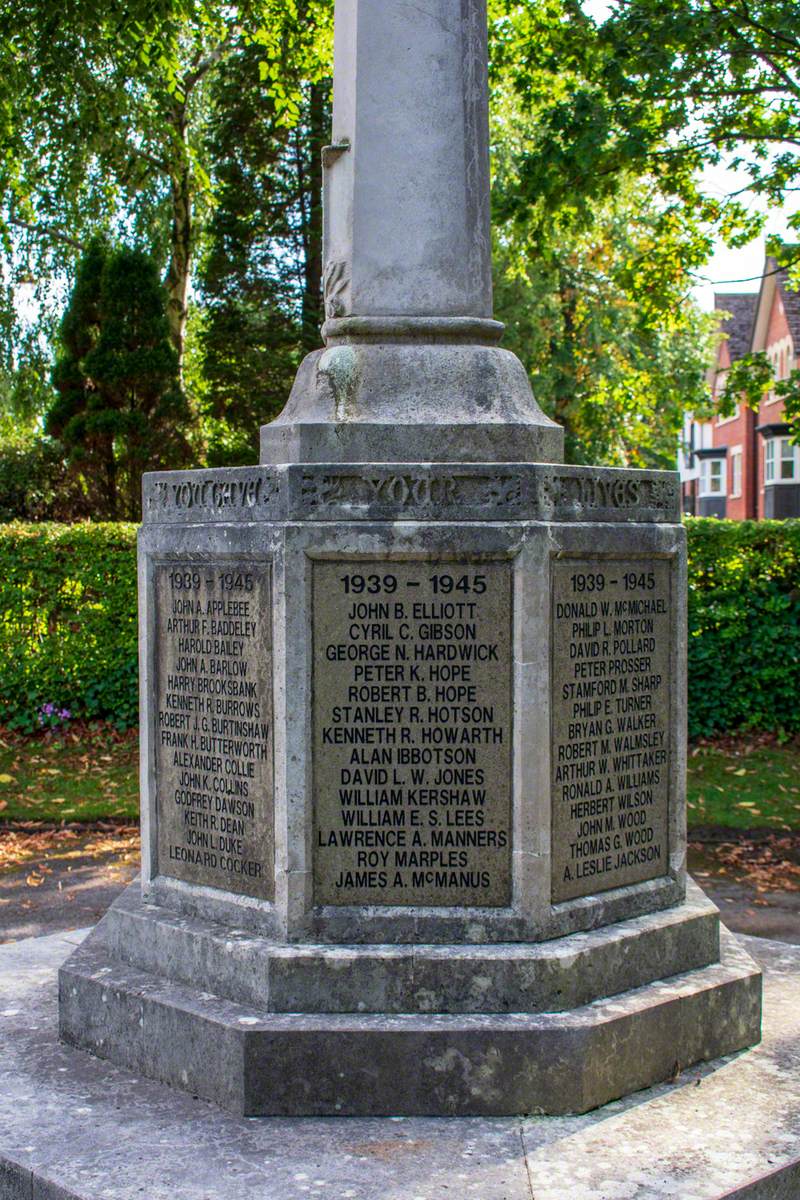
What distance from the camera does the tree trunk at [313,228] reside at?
2395 centimetres

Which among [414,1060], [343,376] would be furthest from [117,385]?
[414,1060]

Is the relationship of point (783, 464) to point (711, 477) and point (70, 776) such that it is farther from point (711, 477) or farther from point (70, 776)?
point (70, 776)

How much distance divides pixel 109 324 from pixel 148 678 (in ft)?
52.3

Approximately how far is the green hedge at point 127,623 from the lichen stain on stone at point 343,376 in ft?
28.9

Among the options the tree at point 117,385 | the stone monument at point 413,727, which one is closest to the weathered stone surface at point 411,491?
the stone monument at point 413,727

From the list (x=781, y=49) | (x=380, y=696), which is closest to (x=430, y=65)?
(x=380, y=696)

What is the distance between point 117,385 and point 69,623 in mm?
7190

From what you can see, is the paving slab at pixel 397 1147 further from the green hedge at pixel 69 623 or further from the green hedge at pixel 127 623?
the green hedge at pixel 69 623

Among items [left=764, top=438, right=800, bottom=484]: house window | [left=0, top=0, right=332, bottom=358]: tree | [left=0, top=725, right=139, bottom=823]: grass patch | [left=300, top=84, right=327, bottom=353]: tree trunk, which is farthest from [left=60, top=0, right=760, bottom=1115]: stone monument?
[left=764, top=438, right=800, bottom=484]: house window

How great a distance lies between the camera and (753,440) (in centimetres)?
4519

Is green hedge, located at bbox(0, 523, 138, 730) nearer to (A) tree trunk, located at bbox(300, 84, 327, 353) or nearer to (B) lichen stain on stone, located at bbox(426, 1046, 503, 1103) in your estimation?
(B) lichen stain on stone, located at bbox(426, 1046, 503, 1103)

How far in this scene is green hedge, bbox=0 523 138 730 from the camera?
13.0 meters

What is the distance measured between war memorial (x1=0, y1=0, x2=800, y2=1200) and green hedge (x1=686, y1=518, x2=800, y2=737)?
831cm

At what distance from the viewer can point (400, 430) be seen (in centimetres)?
412
